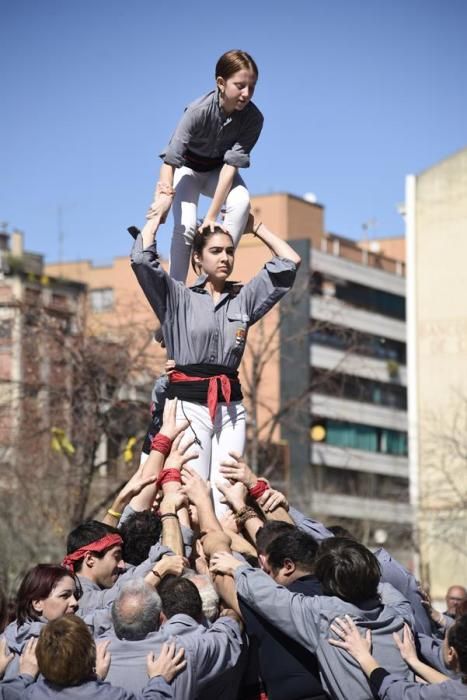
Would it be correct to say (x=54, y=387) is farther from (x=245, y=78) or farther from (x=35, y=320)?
(x=245, y=78)

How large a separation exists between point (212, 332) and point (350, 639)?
3064 mm

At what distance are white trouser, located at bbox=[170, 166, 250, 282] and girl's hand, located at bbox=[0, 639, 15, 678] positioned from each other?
11.3 ft

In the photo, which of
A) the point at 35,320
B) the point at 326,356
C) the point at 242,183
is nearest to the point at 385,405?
the point at 326,356

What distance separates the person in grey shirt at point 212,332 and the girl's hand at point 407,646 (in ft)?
8.45

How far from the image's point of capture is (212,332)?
407 inches

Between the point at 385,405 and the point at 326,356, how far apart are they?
4.68 metres

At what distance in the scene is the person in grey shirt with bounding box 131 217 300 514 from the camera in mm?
10344

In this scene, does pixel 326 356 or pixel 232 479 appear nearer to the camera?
pixel 232 479

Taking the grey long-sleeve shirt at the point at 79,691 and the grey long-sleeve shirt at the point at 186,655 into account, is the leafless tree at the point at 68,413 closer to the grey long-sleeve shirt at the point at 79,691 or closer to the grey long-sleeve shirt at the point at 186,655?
the grey long-sleeve shirt at the point at 186,655

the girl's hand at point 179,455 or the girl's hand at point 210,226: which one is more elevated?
the girl's hand at point 210,226

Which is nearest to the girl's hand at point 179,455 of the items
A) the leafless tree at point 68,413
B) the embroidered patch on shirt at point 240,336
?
the embroidered patch on shirt at point 240,336

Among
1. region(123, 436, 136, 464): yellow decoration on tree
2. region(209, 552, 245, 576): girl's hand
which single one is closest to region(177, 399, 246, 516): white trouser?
region(209, 552, 245, 576): girl's hand

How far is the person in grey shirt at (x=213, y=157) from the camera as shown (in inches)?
402

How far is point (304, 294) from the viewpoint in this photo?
36406mm
